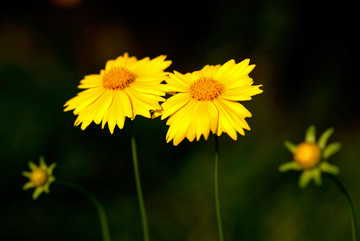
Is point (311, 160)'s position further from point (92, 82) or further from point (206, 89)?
point (92, 82)

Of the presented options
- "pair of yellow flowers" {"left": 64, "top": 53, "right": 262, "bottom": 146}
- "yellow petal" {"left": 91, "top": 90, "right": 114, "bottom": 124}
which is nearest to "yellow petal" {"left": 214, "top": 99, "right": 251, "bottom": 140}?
"pair of yellow flowers" {"left": 64, "top": 53, "right": 262, "bottom": 146}

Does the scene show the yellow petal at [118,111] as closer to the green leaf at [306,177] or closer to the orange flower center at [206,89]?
the orange flower center at [206,89]

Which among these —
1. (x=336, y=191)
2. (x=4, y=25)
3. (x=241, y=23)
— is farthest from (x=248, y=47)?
(x=4, y=25)

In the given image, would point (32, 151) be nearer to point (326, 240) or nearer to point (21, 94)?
point (21, 94)

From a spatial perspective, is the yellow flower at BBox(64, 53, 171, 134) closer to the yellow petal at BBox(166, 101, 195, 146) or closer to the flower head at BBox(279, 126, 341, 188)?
the yellow petal at BBox(166, 101, 195, 146)

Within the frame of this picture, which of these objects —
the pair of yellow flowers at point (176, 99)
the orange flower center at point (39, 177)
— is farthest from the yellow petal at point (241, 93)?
the orange flower center at point (39, 177)
